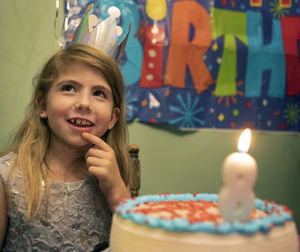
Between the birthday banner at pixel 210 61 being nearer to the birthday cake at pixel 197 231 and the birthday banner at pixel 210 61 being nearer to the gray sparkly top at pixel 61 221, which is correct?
the gray sparkly top at pixel 61 221

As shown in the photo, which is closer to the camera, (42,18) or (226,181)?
(226,181)

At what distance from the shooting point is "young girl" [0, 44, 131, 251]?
932 mm

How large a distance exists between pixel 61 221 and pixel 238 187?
0.66 metres

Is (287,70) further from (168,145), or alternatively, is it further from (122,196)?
(122,196)

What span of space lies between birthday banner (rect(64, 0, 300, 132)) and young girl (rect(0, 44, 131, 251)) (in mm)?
659

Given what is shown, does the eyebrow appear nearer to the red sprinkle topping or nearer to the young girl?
the young girl

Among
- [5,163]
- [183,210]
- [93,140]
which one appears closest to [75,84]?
Answer: [93,140]

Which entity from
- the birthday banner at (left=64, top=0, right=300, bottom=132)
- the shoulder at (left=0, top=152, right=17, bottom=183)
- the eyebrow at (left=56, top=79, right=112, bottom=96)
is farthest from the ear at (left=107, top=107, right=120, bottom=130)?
the birthday banner at (left=64, top=0, right=300, bottom=132)

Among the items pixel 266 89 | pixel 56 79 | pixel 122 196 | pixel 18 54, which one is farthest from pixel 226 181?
pixel 266 89

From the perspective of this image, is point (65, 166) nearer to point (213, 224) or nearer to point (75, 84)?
point (75, 84)

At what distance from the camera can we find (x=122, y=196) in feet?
3.13

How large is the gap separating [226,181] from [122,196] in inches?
22.0

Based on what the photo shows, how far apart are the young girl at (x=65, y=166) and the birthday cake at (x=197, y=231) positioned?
0.42 meters

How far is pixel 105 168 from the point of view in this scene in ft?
3.01
